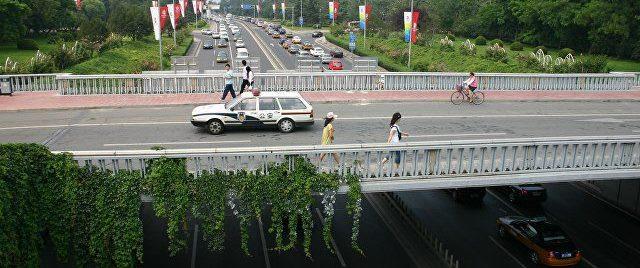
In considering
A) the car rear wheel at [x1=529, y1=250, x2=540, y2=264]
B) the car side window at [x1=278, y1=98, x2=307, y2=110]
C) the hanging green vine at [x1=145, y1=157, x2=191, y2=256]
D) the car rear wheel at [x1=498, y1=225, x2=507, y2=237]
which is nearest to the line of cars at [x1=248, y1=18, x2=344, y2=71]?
the car rear wheel at [x1=498, y1=225, x2=507, y2=237]

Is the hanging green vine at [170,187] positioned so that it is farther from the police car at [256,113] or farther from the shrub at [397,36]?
the shrub at [397,36]

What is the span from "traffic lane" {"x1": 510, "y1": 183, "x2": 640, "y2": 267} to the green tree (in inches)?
2599

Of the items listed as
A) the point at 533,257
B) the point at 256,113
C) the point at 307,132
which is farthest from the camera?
the point at 533,257

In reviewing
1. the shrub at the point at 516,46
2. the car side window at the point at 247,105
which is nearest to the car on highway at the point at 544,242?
the car side window at the point at 247,105

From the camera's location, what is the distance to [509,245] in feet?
77.0

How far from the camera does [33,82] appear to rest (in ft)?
89.3

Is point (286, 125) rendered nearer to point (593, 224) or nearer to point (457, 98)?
point (457, 98)

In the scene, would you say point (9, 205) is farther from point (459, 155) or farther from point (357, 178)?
point (459, 155)

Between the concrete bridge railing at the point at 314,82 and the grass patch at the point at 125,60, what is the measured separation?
1223 centimetres

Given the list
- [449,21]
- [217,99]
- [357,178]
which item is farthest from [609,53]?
[357,178]

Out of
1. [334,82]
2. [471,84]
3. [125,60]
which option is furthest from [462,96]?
[125,60]

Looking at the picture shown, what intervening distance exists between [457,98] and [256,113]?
36.1ft

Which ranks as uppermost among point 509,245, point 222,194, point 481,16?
point 481,16

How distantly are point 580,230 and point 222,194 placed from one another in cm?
1807
